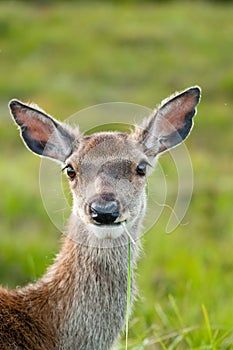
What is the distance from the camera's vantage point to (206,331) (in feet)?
21.4

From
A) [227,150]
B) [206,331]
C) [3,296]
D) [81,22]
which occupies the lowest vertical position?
[206,331]

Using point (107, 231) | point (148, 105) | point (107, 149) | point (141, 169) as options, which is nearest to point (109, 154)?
point (107, 149)

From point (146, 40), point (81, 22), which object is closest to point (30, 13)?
point (81, 22)

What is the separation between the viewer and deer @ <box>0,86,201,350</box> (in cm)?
552

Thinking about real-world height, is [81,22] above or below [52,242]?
above

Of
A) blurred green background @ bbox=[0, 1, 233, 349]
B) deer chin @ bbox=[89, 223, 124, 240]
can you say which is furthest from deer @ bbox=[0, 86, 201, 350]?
blurred green background @ bbox=[0, 1, 233, 349]

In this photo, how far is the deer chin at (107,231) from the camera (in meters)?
5.42

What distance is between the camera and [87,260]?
5.70 metres

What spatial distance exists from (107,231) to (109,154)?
0.45 meters

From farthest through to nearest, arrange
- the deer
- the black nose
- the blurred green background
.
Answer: the blurred green background, the deer, the black nose

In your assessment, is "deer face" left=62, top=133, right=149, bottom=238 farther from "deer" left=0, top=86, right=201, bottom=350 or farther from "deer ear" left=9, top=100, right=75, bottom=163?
"deer ear" left=9, top=100, right=75, bottom=163

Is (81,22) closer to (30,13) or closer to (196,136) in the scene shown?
(30,13)

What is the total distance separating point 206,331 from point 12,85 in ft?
56.1

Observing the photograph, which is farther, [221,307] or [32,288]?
[221,307]
